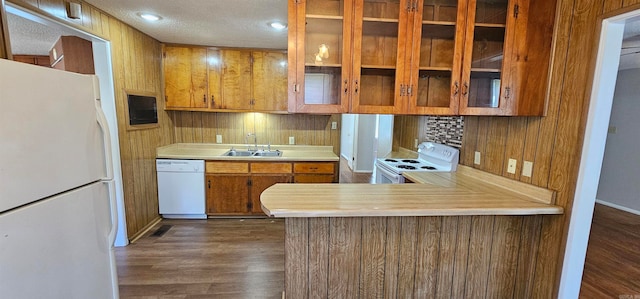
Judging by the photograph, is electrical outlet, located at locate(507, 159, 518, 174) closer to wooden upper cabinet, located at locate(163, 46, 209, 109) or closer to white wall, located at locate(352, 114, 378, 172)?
wooden upper cabinet, located at locate(163, 46, 209, 109)

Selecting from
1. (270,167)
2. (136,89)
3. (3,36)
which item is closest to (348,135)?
(270,167)

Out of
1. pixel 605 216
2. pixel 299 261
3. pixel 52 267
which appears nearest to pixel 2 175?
pixel 52 267

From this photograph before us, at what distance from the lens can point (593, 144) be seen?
1.49 m

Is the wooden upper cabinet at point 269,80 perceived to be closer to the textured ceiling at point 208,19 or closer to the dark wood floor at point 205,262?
the textured ceiling at point 208,19

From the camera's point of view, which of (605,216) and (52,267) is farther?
(605,216)

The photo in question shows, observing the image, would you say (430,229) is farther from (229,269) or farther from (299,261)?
(229,269)

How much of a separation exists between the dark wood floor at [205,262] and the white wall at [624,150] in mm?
5063

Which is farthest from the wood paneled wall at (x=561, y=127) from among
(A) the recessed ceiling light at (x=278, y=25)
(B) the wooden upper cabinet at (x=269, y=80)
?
(B) the wooden upper cabinet at (x=269, y=80)

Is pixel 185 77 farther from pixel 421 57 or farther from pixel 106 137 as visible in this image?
pixel 421 57

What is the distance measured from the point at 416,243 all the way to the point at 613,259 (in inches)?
95.7

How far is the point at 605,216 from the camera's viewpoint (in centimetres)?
374

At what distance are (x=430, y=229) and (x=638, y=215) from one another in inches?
171

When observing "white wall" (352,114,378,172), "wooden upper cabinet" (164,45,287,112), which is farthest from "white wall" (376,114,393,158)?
"wooden upper cabinet" (164,45,287,112)

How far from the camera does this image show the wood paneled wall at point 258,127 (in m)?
3.89
